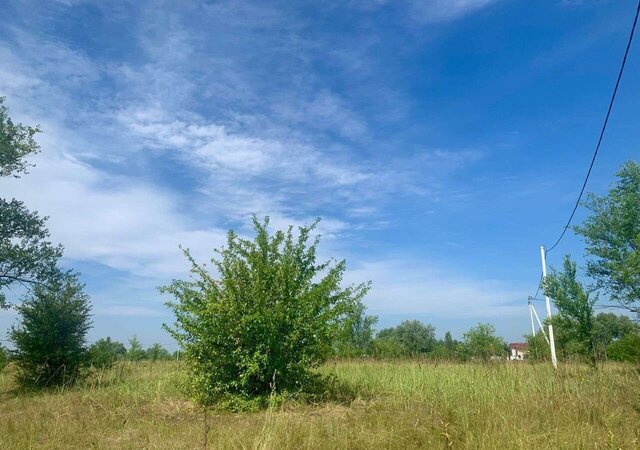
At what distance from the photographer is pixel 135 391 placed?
1341 cm

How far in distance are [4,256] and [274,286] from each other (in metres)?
14.0

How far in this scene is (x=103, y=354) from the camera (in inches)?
770

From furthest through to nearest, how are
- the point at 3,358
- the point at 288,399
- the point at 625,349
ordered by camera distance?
the point at 625,349 → the point at 3,358 → the point at 288,399

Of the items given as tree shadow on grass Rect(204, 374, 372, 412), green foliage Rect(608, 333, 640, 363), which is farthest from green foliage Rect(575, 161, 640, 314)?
tree shadow on grass Rect(204, 374, 372, 412)

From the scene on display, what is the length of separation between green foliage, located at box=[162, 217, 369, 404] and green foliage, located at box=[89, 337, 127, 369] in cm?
880

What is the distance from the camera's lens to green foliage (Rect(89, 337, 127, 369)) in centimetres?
1858

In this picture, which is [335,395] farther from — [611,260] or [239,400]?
[611,260]

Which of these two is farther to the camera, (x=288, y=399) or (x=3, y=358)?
(x=3, y=358)

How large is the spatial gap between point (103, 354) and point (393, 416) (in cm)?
1523

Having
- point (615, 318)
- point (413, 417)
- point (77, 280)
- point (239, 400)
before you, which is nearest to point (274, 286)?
point (239, 400)

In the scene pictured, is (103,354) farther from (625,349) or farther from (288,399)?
(625,349)

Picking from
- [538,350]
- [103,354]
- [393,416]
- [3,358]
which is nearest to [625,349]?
[538,350]

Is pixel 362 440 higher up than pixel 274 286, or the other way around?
pixel 274 286

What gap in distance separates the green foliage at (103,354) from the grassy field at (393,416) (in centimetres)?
450
